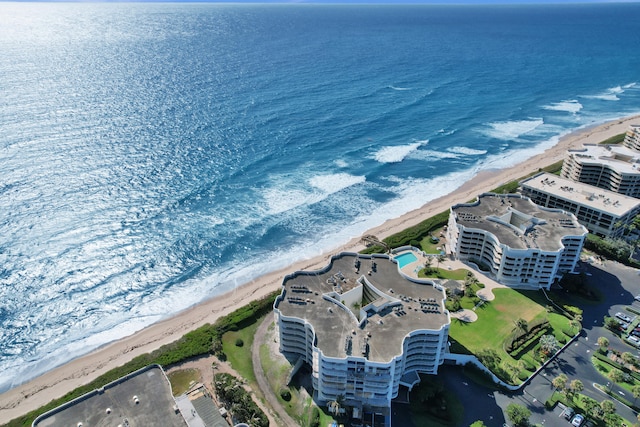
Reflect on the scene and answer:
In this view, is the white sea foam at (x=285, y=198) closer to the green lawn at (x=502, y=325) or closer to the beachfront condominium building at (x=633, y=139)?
the green lawn at (x=502, y=325)

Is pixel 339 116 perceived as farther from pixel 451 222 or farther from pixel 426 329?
pixel 426 329

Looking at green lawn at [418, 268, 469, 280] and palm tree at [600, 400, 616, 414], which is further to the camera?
green lawn at [418, 268, 469, 280]

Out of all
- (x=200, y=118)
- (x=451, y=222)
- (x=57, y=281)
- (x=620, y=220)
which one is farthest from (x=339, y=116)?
(x=57, y=281)

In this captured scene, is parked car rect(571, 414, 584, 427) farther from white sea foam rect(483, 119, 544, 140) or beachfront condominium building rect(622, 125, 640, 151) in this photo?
white sea foam rect(483, 119, 544, 140)

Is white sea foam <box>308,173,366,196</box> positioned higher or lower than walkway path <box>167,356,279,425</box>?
higher

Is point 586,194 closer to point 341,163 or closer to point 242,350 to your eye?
point 341,163

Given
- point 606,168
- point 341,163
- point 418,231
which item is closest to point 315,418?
point 418,231

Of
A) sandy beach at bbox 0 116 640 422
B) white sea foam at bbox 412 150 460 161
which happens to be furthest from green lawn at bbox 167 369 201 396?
white sea foam at bbox 412 150 460 161
